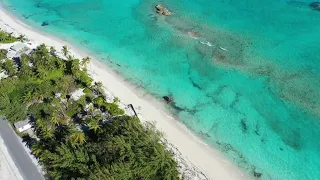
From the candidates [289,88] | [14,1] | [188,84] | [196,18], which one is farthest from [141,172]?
[14,1]

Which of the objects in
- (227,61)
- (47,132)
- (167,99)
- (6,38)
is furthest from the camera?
(6,38)

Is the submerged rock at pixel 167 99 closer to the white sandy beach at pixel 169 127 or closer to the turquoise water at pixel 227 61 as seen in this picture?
the turquoise water at pixel 227 61

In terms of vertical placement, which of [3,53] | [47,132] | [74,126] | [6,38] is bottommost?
[74,126]

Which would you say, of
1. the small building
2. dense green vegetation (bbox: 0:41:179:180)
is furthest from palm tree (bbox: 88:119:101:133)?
the small building

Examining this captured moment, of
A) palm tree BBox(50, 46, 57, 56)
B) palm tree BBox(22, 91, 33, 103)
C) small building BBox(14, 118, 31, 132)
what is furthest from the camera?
palm tree BBox(50, 46, 57, 56)

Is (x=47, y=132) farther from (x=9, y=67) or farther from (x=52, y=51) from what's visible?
(x=52, y=51)

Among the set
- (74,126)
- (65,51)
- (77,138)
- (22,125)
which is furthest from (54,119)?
(65,51)

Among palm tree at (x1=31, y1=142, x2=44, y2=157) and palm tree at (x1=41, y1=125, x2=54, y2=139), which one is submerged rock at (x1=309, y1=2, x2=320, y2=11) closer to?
palm tree at (x1=41, y1=125, x2=54, y2=139)
